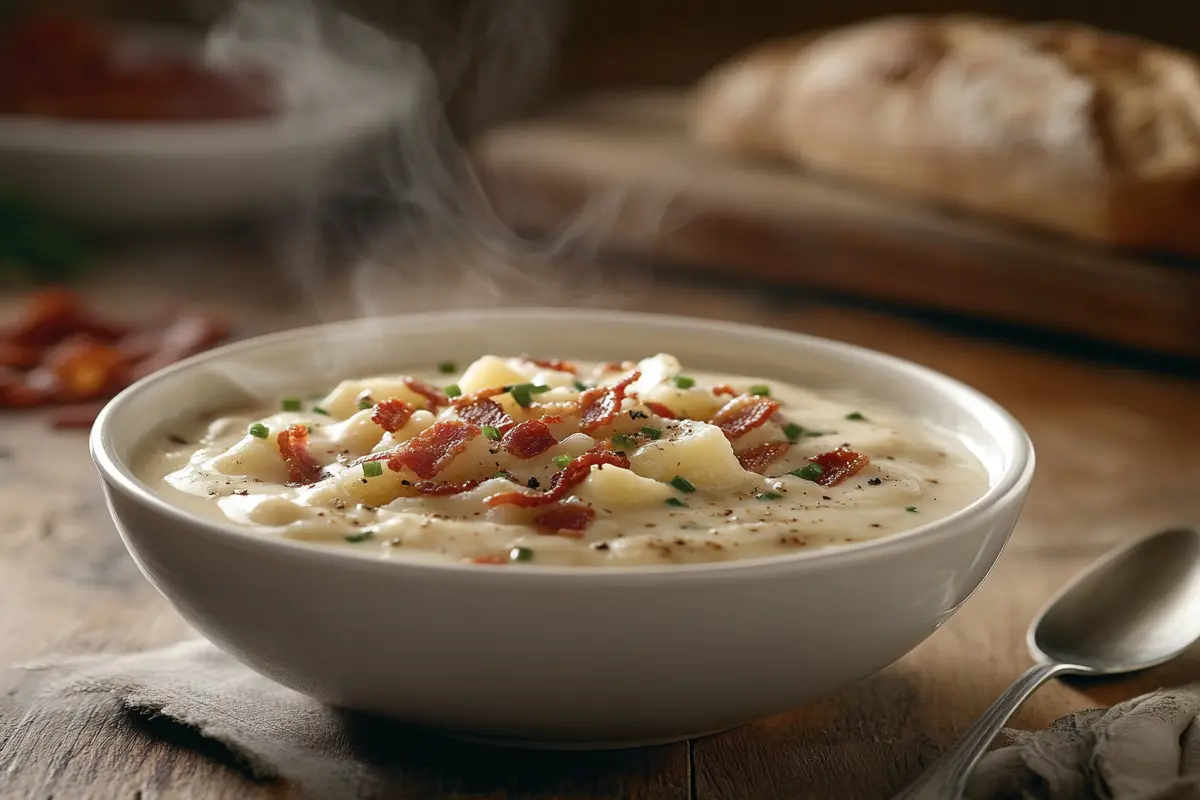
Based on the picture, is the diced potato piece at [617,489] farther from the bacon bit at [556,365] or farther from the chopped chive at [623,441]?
→ the bacon bit at [556,365]

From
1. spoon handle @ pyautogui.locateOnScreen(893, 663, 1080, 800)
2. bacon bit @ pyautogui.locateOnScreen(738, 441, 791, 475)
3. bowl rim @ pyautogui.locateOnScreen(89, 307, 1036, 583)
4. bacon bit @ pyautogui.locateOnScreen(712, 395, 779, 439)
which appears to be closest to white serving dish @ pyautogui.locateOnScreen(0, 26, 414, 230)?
bowl rim @ pyautogui.locateOnScreen(89, 307, 1036, 583)

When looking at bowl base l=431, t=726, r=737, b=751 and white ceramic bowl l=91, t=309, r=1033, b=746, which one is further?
bowl base l=431, t=726, r=737, b=751

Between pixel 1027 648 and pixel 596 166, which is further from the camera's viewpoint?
pixel 596 166

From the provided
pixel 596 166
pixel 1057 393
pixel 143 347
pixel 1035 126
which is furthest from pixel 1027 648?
pixel 596 166

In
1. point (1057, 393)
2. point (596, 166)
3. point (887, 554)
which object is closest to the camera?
point (887, 554)

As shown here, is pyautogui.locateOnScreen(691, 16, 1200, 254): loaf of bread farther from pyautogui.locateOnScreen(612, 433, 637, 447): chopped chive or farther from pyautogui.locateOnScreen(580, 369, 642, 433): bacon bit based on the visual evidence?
pyautogui.locateOnScreen(612, 433, 637, 447): chopped chive

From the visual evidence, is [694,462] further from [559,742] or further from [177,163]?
[177,163]

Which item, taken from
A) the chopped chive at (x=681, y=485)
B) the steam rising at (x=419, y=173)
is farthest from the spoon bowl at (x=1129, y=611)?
the steam rising at (x=419, y=173)

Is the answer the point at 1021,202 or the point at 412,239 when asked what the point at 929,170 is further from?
the point at 412,239
